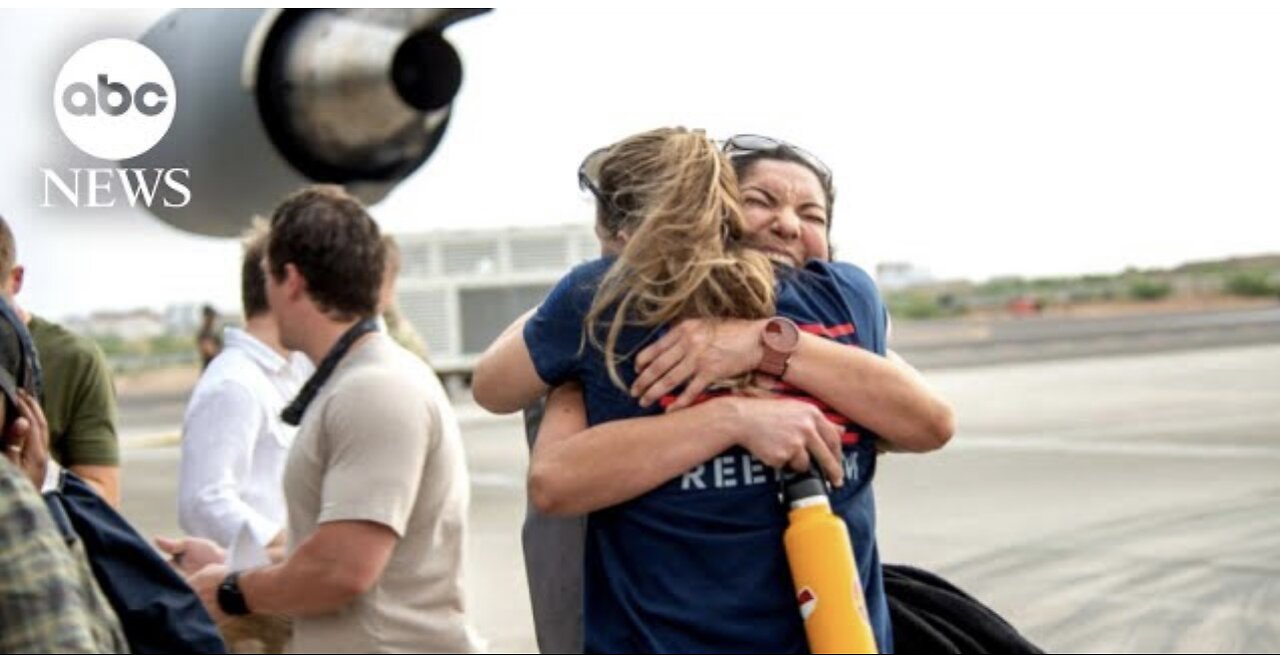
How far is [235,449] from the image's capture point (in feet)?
10.8

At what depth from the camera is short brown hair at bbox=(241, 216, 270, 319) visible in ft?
10.1

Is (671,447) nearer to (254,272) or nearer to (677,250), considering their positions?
(677,250)

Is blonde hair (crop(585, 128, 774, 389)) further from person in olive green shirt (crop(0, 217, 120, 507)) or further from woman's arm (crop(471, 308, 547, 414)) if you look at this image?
person in olive green shirt (crop(0, 217, 120, 507))

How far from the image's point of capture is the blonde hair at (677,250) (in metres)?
1.72

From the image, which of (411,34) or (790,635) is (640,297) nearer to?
(790,635)

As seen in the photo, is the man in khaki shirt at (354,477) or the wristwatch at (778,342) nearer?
the wristwatch at (778,342)

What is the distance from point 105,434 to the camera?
3.45 meters

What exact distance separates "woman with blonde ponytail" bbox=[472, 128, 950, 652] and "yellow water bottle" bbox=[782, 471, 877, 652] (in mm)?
58

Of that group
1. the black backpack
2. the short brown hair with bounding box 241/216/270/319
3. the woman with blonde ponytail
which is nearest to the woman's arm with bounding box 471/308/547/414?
the woman with blonde ponytail

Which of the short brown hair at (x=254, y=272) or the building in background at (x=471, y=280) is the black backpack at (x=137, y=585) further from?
the building in background at (x=471, y=280)

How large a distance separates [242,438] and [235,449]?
0.03 metres

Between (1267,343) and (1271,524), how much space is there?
15.8m

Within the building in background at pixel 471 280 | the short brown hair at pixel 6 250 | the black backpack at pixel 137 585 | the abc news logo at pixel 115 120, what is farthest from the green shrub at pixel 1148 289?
the black backpack at pixel 137 585

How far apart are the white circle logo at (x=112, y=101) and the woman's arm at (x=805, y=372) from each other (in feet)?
6.55
